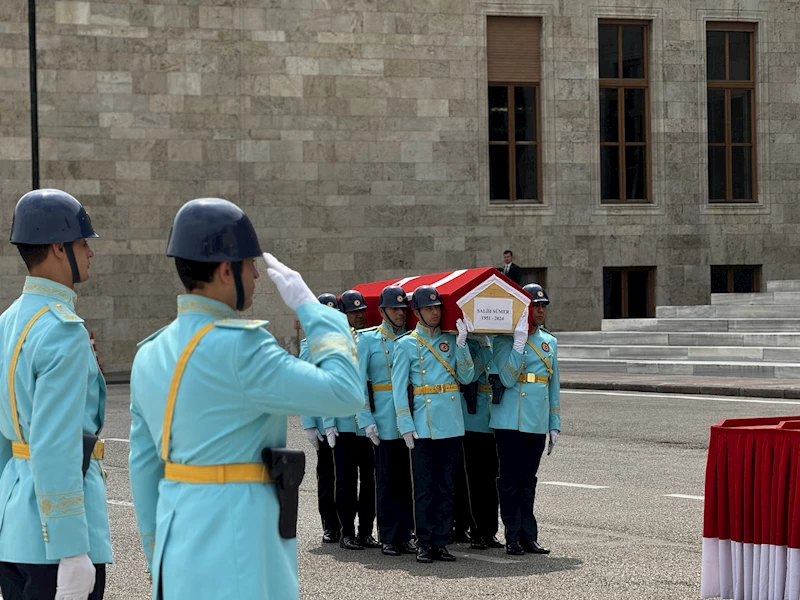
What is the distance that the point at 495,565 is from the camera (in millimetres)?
8961

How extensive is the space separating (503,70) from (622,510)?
2096 cm

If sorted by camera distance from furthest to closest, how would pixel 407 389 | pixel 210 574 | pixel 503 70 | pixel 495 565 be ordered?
pixel 503 70, pixel 407 389, pixel 495 565, pixel 210 574

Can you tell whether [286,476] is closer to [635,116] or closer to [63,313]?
[63,313]

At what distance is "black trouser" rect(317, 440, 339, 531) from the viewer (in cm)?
1016

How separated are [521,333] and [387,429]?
1207 mm

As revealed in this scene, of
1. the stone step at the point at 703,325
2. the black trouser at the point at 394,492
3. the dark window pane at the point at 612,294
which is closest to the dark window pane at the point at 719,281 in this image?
the dark window pane at the point at 612,294

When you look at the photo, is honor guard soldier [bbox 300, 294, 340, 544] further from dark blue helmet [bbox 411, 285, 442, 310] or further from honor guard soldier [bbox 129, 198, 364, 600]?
honor guard soldier [bbox 129, 198, 364, 600]

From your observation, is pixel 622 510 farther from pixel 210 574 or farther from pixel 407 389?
pixel 210 574

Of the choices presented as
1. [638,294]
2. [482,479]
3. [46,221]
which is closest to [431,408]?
[482,479]

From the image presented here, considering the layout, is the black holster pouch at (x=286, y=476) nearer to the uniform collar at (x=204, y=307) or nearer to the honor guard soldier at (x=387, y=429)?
the uniform collar at (x=204, y=307)

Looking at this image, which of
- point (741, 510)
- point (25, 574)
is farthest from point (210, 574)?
point (741, 510)

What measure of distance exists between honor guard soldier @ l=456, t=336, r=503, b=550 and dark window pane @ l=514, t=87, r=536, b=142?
2091 centimetres

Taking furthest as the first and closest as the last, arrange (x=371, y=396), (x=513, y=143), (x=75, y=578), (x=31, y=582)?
(x=513, y=143)
(x=371, y=396)
(x=31, y=582)
(x=75, y=578)

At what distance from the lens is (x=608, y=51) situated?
30922mm
